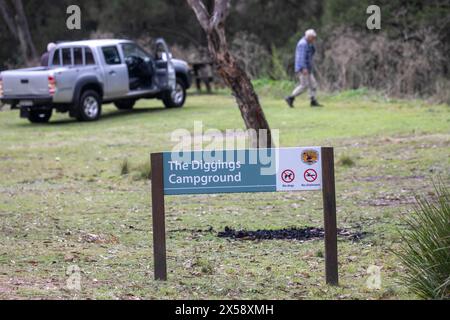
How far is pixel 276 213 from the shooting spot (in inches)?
466

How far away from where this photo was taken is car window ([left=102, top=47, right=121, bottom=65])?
2442 centimetres

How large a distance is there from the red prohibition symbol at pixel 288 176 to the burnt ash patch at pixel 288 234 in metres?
2.53

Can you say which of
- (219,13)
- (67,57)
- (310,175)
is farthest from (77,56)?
(310,175)

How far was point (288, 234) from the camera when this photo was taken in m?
10.4

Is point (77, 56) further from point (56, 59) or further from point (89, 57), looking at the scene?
point (56, 59)

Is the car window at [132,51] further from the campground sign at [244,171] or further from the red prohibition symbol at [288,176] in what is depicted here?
the red prohibition symbol at [288,176]

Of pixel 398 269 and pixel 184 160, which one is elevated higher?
pixel 184 160

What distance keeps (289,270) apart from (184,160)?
1.66 m

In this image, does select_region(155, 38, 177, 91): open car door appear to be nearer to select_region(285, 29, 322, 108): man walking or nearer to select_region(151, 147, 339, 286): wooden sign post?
select_region(285, 29, 322, 108): man walking

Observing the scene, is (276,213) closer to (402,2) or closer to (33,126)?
(33,126)

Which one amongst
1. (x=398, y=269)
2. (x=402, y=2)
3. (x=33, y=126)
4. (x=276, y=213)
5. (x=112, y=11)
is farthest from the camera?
(x=112, y=11)

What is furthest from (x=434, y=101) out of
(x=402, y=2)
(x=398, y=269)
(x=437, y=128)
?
(x=398, y=269)

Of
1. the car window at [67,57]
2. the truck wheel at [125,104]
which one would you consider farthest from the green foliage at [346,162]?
the truck wheel at [125,104]

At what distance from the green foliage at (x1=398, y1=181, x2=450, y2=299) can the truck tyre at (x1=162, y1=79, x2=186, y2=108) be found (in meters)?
19.2
